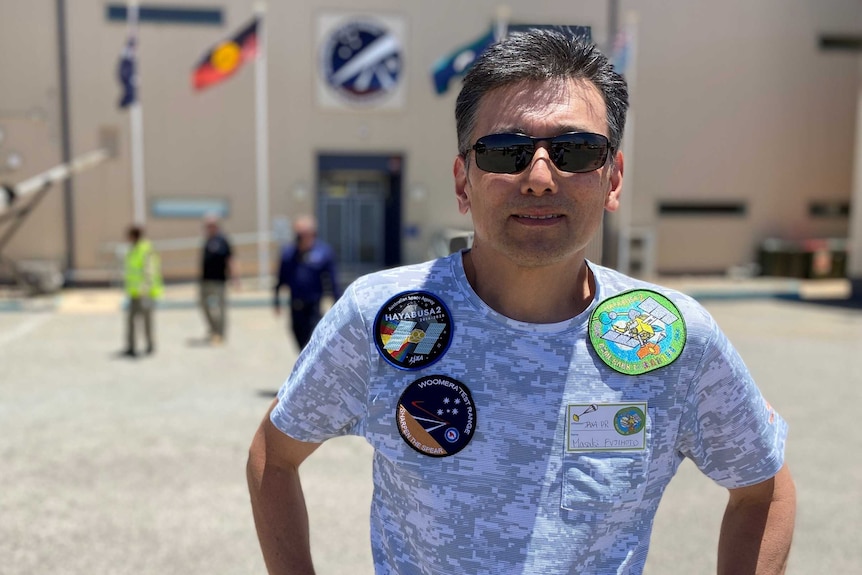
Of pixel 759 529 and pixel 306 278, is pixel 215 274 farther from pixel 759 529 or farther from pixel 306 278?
pixel 759 529

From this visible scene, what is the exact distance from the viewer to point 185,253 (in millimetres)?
18688

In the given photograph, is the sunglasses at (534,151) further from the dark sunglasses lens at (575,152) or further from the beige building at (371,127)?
the beige building at (371,127)

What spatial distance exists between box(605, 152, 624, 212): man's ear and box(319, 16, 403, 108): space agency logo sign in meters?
18.0

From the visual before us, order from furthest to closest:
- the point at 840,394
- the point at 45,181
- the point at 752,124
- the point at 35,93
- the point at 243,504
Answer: the point at 752,124
the point at 35,93
the point at 45,181
the point at 840,394
the point at 243,504

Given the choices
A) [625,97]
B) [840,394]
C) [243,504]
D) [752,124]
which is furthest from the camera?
[752,124]

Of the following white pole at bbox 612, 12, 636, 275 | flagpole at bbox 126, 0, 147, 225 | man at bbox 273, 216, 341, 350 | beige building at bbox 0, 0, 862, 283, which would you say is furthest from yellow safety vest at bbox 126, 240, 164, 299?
white pole at bbox 612, 12, 636, 275

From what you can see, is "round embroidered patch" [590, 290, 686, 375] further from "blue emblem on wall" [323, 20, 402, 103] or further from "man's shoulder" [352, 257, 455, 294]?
"blue emblem on wall" [323, 20, 402, 103]

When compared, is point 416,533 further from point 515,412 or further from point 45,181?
point 45,181

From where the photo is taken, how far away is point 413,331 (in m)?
1.42

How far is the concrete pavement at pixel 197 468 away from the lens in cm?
404

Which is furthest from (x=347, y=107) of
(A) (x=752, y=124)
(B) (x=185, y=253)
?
(A) (x=752, y=124)

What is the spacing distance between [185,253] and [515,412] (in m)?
18.4

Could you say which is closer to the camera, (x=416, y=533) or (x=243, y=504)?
(x=416, y=533)

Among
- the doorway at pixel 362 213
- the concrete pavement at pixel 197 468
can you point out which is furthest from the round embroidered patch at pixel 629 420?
the doorway at pixel 362 213
